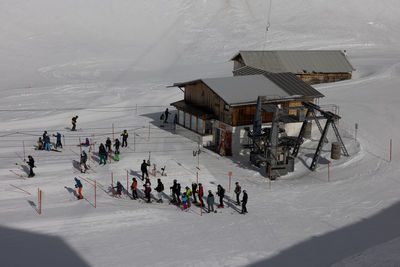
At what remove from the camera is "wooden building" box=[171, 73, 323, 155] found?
1303 inches

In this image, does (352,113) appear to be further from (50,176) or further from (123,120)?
(50,176)

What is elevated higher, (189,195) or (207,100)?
(207,100)

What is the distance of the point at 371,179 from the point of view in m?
26.5

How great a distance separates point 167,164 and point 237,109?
Result: 695 centimetres

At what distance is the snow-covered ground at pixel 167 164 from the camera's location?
18266mm

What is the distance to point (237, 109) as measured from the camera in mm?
32969

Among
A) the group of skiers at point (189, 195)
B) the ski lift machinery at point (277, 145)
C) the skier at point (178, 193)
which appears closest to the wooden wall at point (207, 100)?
the ski lift machinery at point (277, 145)

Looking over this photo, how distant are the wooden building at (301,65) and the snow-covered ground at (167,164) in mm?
2520

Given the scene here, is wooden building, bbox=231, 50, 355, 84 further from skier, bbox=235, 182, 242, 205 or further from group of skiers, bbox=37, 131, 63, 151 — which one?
skier, bbox=235, 182, 242, 205

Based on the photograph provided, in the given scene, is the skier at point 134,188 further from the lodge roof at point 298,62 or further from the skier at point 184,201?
the lodge roof at point 298,62

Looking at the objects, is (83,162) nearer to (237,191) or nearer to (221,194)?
(221,194)

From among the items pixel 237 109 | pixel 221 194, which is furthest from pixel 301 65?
pixel 221 194

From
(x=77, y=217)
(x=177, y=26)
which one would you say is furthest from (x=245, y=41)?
(x=77, y=217)

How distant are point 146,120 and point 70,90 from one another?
1590cm
